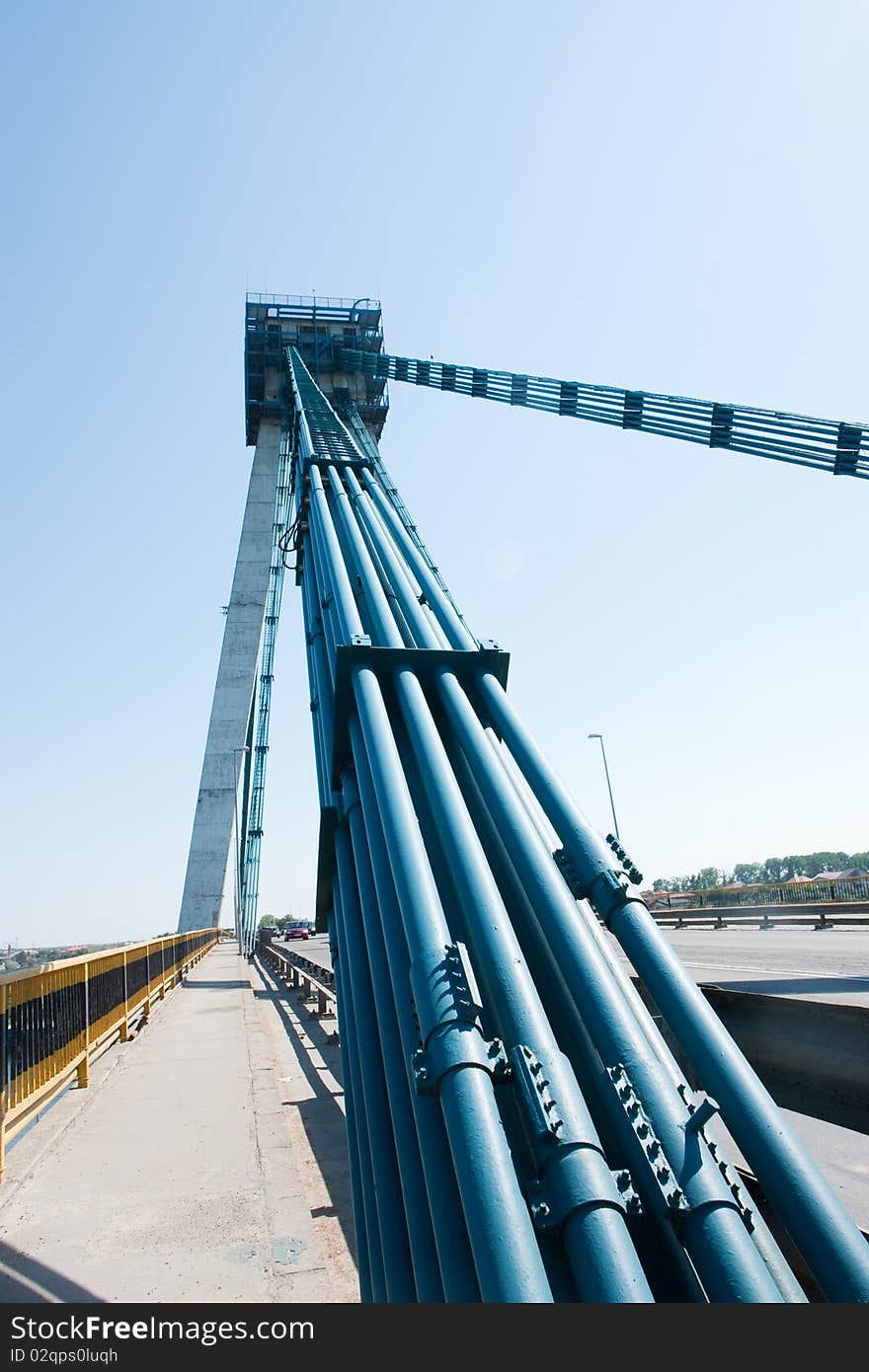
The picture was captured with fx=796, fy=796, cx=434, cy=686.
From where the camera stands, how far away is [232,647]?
2680 centimetres

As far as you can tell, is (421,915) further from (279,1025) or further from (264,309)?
(264,309)

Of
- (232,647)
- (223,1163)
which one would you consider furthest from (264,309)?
(223,1163)

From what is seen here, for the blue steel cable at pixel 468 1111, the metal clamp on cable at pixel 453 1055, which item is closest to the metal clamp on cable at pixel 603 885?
the blue steel cable at pixel 468 1111

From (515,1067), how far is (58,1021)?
5.77m

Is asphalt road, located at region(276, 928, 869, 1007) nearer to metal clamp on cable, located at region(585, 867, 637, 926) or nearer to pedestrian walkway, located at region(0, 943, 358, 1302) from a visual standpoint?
metal clamp on cable, located at region(585, 867, 637, 926)

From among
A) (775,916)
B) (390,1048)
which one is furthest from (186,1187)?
(775,916)

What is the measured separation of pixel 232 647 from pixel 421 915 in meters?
24.2

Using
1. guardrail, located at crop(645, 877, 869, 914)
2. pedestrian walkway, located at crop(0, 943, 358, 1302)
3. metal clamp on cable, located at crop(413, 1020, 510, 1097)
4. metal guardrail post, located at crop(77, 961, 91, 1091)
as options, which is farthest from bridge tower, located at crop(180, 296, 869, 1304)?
guardrail, located at crop(645, 877, 869, 914)

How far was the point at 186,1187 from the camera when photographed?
5.29 metres

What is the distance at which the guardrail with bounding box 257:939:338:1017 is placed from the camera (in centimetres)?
1203

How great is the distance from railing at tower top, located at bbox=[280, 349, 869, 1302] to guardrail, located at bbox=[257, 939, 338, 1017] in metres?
4.17

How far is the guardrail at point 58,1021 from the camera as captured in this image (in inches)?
226

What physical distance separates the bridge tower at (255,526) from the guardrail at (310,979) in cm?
396

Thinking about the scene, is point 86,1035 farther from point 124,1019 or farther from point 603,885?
point 603,885
